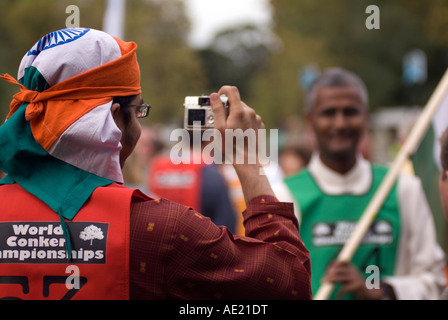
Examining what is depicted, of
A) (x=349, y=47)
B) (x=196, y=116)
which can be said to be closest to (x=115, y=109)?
(x=196, y=116)

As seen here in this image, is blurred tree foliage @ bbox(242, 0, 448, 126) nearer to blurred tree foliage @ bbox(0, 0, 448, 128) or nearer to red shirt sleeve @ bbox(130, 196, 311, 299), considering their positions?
blurred tree foliage @ bbox(0, 0, 448, 128)

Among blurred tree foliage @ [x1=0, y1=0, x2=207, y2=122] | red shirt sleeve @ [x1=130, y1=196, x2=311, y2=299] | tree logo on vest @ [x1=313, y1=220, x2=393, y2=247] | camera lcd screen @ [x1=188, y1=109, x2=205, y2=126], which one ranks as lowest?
tree logo on vest @ [x1=313, y1=220, x2=393, y2=247]

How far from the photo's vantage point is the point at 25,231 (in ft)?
5.95

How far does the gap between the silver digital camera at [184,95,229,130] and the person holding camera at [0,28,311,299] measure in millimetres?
59

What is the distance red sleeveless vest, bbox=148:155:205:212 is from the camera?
5.74 metres

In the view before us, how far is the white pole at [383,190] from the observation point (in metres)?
3.30

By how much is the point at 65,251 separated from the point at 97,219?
0.13 meters

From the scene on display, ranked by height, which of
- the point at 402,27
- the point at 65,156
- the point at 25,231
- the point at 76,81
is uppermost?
the point at 402,27

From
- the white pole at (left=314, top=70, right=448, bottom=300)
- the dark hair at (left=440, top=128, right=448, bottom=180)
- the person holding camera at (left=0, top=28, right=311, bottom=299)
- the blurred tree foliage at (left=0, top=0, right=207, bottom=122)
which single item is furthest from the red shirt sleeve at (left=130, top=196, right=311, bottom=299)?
the blurred tree foliage at (left=0, top=0, right=207, bottom=122)

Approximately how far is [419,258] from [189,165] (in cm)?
284

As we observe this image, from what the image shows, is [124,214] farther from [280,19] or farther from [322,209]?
[280,19]

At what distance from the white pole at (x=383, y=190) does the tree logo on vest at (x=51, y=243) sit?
1.73m

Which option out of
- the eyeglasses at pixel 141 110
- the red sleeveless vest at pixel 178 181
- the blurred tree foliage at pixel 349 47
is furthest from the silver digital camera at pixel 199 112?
the blurred tree foliage at pixel 349 47

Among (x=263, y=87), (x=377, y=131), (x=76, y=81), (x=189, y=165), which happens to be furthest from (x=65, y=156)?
(x=377, y=131)
